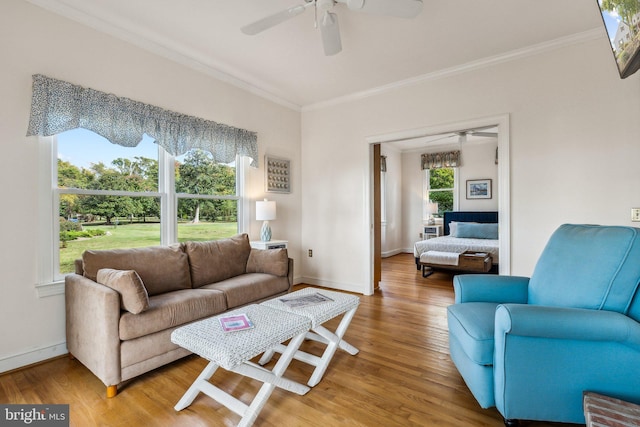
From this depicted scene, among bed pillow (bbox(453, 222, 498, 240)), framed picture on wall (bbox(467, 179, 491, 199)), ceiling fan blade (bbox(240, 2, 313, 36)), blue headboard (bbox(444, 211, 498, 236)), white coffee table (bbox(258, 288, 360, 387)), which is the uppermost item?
ceiling fan blade (bbox(240, 2, 313, 36))

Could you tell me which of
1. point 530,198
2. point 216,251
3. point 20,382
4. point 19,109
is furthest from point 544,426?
point 19,109

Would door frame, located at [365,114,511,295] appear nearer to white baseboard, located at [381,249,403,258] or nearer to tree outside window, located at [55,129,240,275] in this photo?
tree outside window, located at [55,129,240,275]

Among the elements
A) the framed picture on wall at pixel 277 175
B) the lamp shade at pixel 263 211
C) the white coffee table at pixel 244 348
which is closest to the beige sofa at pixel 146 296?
the white coffee table at pixel 244 348

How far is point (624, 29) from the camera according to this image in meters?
1.52

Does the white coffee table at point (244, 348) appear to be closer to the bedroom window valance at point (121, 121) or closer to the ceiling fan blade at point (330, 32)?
the bedroom window valance at point (121, 121)

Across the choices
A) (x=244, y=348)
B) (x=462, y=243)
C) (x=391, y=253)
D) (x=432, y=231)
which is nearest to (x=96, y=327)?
(x=244, y=348)

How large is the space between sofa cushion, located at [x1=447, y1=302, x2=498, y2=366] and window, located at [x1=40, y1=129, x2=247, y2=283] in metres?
2.75

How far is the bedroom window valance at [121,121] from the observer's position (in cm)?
227

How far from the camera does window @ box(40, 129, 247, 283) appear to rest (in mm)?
2461

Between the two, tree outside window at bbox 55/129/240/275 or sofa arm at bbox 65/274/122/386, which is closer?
sofa arm at bbox 65/274/122/386

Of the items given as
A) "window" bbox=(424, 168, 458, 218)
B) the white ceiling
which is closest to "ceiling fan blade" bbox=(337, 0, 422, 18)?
the white ceiling

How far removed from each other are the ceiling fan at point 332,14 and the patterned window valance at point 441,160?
219 inches

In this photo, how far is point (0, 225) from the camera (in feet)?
6.98

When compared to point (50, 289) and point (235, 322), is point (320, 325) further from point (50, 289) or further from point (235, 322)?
point (50, 289)
